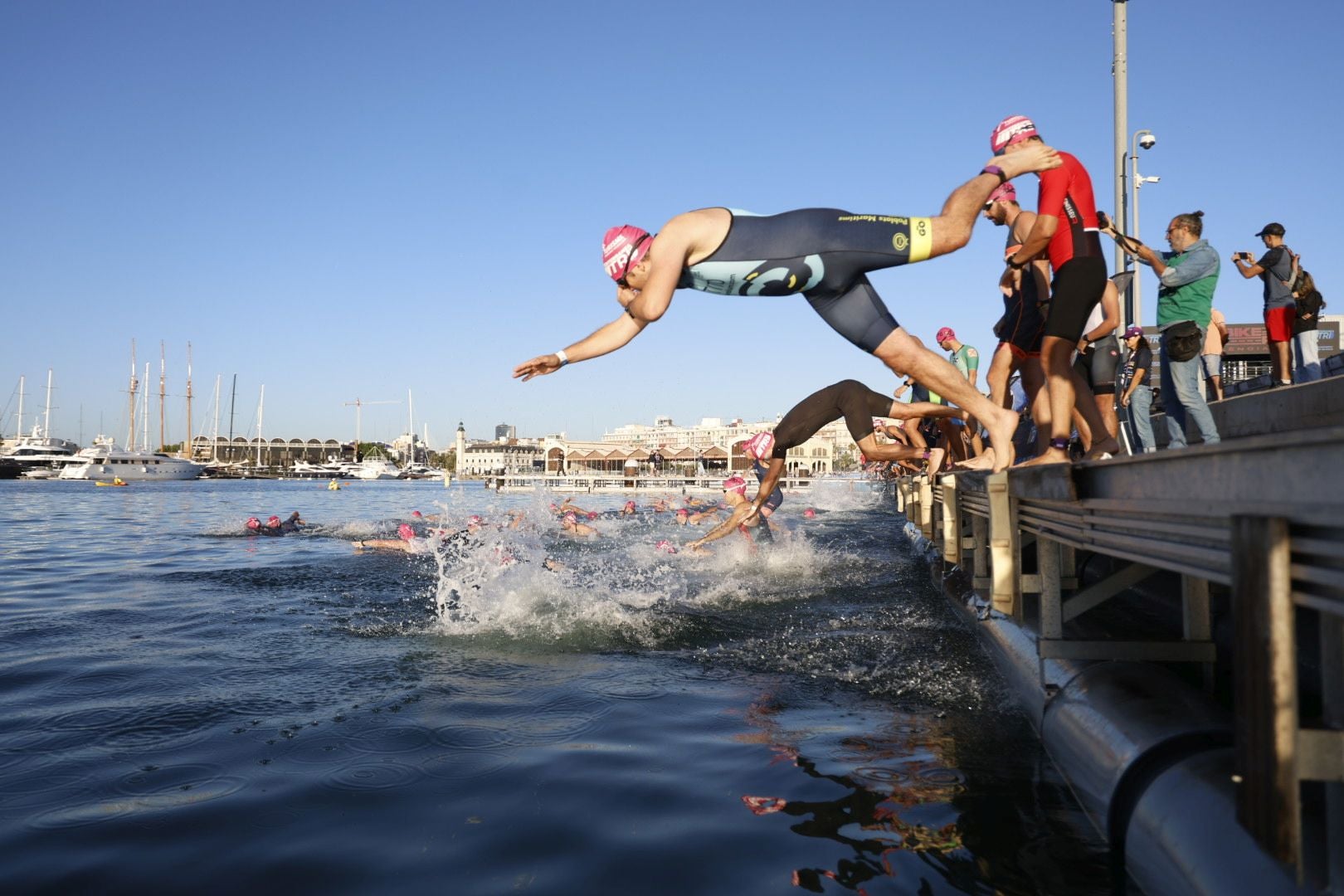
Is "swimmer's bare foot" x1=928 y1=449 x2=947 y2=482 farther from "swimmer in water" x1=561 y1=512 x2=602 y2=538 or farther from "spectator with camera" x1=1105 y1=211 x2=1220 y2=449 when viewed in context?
"swimmer in water" x1=561 y1=512 x2=602 y2=538

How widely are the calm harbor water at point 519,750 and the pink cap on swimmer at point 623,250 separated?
263 centimetres

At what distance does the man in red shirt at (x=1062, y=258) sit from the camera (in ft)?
16.4

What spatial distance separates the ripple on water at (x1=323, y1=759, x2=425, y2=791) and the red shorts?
942cm

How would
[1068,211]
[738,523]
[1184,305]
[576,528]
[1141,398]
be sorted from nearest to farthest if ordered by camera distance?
[1068,211], [1184,305], [1141,398], [738,523], [576,528]

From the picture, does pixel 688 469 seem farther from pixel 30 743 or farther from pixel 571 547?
pixel 30 743

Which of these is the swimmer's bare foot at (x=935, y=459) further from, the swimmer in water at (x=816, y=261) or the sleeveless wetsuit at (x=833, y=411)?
the swimmer in water at (x=816, y=261)

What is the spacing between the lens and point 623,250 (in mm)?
5238

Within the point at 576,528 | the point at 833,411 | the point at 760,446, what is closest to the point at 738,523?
the point at 760,446

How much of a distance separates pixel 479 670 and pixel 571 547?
1109 cm

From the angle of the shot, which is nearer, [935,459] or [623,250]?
[623,250]

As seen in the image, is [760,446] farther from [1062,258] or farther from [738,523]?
[1062,258]

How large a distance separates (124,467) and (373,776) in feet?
365

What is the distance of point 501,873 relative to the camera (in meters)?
2.77

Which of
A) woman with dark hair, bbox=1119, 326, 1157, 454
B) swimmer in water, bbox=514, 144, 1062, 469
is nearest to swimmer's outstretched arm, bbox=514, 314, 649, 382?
swimmer in water, bbox=514, 144, 1062, 469
